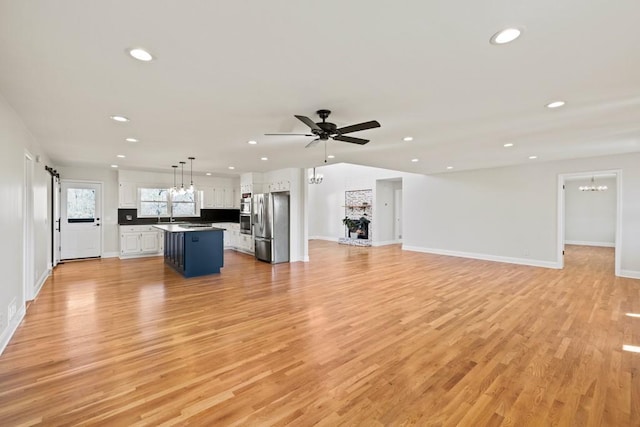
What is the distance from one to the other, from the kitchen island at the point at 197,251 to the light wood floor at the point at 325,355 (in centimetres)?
76

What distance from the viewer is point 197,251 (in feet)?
19.7

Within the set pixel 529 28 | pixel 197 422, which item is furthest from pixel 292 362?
pixel 529 28

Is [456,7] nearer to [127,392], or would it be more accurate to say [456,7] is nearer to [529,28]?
[529,28]

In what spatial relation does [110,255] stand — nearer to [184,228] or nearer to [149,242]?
[149,242]

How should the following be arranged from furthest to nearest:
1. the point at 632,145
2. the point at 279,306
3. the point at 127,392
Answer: the point at 632,145 < the point at 279,306 < the point at 127,392

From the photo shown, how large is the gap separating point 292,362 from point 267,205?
532 centimetres

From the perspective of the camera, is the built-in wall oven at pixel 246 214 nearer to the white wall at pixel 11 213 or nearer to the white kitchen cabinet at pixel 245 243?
the white kitchen cabinet at pixel 245 243

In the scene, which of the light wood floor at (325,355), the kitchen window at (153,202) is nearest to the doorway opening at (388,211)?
the light wood floor at (325,355)

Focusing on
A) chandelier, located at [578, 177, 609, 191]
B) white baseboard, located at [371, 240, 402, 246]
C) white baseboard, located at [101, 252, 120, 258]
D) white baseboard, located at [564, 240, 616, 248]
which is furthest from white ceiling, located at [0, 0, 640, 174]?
white baseboard, located at [564, 240, 616, 248]

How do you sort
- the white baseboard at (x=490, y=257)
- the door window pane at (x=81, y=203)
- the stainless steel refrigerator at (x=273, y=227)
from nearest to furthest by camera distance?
the white baseboard at (x=490, y=257)
the stainless steel refrigerator at (x=273, y=227)
the door window pane at (x=81, y=203)

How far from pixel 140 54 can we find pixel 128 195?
7.63 meters

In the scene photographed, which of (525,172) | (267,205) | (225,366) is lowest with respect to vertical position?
(225,366)

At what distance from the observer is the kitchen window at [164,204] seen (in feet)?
28.7

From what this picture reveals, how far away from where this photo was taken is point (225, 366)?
2602 millimetres
